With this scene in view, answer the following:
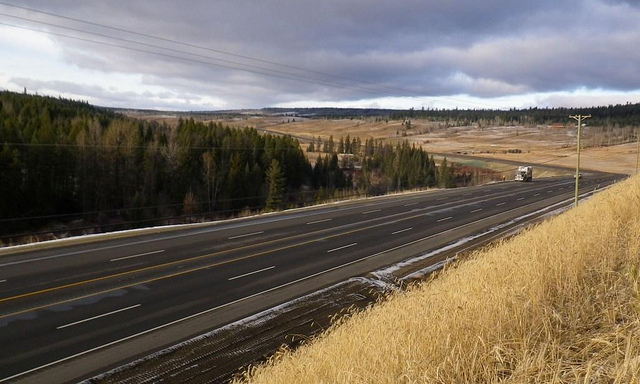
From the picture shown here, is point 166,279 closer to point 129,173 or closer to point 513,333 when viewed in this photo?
point 513,333

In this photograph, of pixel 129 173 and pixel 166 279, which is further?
pixel 129 173

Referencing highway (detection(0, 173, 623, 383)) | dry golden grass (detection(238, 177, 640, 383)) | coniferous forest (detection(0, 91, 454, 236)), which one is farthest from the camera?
A: coniferous forest (detection(0, 91, 454, 236))

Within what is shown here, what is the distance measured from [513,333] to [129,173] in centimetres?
6332

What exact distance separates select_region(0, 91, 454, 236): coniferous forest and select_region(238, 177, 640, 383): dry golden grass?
36539 millimetres

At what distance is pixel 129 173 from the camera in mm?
61469

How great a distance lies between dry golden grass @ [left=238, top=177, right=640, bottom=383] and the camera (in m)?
3.69

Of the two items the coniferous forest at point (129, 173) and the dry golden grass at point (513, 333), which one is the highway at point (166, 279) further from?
the coniferous forest at point (129, 173)

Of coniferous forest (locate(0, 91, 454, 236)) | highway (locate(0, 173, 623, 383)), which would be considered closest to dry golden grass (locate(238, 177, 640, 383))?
highway (locate(0, 173, 623, 383))

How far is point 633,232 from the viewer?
748cm

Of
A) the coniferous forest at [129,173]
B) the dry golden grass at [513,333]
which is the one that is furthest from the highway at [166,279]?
the coniferous forest at [129,173]

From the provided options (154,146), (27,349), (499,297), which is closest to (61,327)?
(27,349)

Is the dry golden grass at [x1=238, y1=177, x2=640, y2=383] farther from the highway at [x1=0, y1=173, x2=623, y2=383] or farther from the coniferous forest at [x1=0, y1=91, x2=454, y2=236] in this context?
the coniferous forest at [x1=0, y1=91, x2=454, y2=236]

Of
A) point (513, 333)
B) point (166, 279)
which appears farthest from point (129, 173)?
point (513, 333)

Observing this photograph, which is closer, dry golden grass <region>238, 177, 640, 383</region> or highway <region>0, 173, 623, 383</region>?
dry golden grass <region>238, 177, 640, 383</region>
